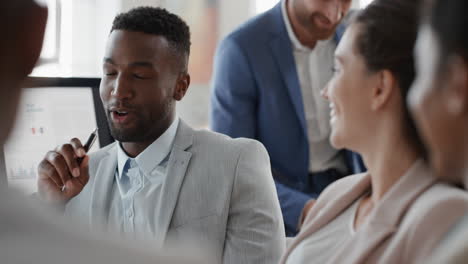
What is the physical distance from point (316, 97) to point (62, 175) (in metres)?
1.13

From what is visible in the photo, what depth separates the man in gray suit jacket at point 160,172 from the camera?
187 centimetres

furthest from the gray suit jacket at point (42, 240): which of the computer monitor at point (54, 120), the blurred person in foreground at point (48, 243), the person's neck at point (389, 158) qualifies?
the computer monitor at point (54, 120)

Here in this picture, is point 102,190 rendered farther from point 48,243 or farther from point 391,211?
point 48,243

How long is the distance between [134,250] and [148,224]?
1.25 m

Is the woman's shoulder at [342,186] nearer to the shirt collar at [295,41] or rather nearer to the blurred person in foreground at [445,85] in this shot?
the blurred person in foreground at [445,85]

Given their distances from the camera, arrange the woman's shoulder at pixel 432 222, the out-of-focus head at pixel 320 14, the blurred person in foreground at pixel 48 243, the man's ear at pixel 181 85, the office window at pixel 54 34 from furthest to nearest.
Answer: the office window at pixel 54 34, the out-of-focus head at pixel 320 14, the man's ear at pixel 181 85, the woman's shoulder at pixel 432 222, the blurred person in foreground at pixel 48 243

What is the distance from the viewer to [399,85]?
131 cm

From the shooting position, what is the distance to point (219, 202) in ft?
6.16

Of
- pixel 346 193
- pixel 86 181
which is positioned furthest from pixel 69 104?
pixel 346 193

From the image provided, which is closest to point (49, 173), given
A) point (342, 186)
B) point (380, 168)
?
point (342, 186)

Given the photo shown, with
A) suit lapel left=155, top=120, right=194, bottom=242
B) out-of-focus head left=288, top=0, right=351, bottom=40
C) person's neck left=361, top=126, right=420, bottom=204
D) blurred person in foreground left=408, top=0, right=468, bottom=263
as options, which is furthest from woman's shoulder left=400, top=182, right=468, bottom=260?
out-of-focus head left=288, top=0, right=351, bottom=40

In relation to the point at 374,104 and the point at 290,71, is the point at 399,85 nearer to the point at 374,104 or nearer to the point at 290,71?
the point at 374,104

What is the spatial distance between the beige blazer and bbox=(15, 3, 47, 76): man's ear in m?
0.70

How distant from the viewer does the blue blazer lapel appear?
2719 mm
